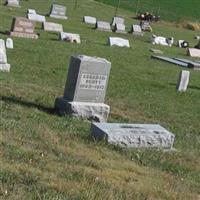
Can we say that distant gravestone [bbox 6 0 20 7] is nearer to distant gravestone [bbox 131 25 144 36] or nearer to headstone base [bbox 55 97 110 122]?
distant gravestone [bbox 131 25 144 36]

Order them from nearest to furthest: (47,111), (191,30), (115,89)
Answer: (47,111) → (115,89) → (191,30)

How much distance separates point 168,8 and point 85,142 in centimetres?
6480

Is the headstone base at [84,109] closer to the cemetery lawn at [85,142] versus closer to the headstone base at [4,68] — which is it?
the cemetery lawn at [85,142]

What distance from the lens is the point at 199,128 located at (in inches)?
519

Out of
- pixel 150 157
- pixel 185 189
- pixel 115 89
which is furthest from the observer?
pixel 115 89

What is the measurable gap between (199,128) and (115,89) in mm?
4208

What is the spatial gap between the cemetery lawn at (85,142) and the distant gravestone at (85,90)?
Result: 15.8 inches

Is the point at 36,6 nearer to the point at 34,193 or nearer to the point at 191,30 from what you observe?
the point at 191,30

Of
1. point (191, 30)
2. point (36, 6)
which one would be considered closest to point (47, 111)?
point (36, 6)

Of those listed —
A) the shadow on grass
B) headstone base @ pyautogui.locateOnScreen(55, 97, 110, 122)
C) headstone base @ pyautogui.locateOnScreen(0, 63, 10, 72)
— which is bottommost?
headstone base @ pyautogui.locateOnScreen(0, 63, 10, 72)

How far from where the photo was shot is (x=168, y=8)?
Result: 72.1 m

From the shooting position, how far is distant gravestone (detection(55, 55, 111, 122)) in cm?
1134

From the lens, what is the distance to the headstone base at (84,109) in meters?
11.2

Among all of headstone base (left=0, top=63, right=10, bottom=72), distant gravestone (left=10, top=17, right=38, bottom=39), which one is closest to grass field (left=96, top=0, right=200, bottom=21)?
distant gravestone (left=10, top=17, right=38, bottom=39)
